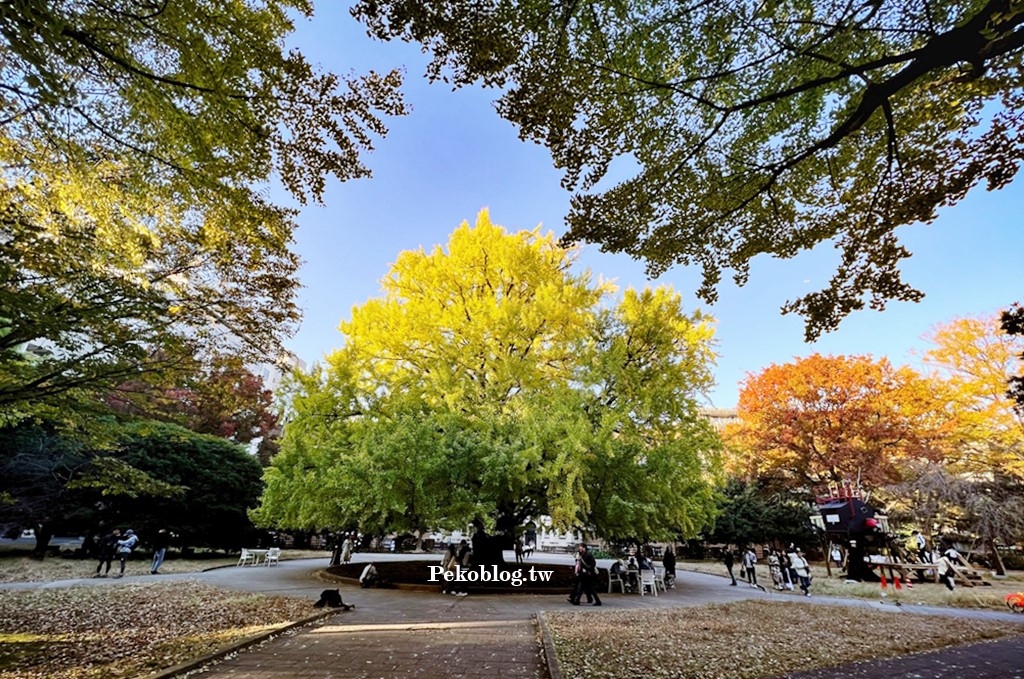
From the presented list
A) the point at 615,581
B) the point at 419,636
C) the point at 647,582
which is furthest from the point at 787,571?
the point at 419,636

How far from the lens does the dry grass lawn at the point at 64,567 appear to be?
1289 centimetres

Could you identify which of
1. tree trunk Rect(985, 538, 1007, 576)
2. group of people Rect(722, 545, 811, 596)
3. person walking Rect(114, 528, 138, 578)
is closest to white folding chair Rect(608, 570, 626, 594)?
group of people Rect(722, 545, 811, 596)

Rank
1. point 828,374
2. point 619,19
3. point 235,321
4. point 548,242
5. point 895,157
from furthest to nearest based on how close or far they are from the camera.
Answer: point 828,374 → point 548,242 → point 235,321 → point 895,157 → point 619,19

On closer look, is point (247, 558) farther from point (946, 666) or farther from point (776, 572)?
point (946, 666)

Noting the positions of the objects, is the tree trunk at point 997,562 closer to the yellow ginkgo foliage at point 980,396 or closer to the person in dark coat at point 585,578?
the yellow ginkgo foliage at point 980,396

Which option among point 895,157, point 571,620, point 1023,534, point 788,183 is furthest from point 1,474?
→ point 1023,534

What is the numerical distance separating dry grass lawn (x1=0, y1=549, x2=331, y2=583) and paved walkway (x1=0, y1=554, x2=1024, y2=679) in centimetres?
211

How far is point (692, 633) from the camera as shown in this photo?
7297 mm

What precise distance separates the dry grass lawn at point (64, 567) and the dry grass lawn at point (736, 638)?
47.7 ft

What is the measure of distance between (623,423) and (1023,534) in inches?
782

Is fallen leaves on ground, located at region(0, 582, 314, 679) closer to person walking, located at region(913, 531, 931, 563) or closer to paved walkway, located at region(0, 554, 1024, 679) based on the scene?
paved walkway, located at region(0, 554, 1024, 679)

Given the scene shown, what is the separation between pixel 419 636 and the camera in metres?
6.54

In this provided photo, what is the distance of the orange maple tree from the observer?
22953mm

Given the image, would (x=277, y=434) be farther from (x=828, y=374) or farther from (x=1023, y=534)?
(x=1023, y=534)
